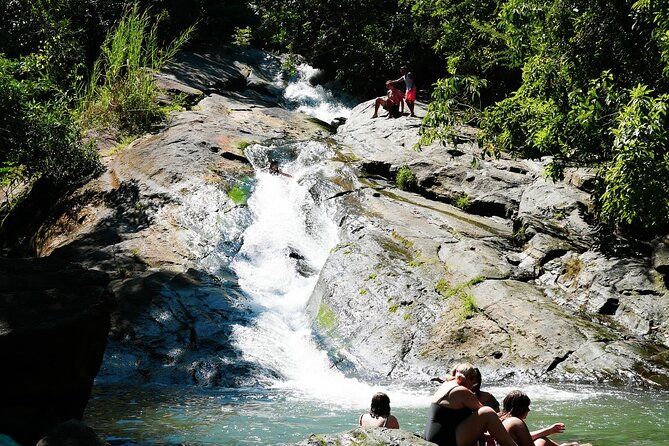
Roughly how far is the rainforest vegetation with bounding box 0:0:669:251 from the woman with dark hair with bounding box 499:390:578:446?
20.2 ft

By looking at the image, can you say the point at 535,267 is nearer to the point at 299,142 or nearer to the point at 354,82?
the point at 299,142

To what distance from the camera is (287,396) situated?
1070 centimetres

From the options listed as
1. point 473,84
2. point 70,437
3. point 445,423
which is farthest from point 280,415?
point 473,84

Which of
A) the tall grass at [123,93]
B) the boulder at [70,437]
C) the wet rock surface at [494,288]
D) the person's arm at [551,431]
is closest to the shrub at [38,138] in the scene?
the tall grass at [123,93]

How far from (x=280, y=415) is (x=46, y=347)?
3462 mm

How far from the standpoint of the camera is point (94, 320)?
743 cm

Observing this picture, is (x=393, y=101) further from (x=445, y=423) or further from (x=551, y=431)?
(x=445, y=423)

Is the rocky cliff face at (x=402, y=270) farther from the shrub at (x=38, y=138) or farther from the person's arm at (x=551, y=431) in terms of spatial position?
the person's arm at (x=551, y=431)

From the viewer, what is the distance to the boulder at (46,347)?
6820mm

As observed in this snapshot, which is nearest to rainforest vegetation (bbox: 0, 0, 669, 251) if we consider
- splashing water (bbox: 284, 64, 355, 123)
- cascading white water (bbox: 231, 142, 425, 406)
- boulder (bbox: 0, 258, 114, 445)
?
splashing water (bbox: 284, 64, 355, 123)

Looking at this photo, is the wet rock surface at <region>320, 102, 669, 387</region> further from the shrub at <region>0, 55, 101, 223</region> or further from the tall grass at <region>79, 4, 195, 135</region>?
the tall grass at <region>79, 4, 195, 135</region>

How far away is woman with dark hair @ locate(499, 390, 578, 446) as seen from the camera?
665cm

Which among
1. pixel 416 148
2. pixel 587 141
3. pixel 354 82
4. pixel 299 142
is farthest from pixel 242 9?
pixel 587 141

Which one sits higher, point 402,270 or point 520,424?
point 520,424
